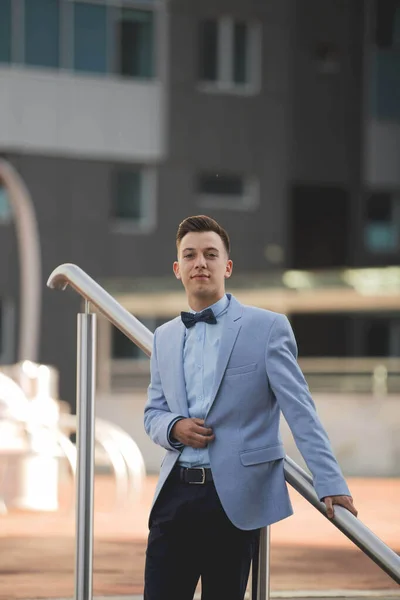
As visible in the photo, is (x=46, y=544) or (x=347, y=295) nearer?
(x=46, y=544)

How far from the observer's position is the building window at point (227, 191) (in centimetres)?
2745

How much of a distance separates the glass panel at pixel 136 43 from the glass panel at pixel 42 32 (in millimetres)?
1390

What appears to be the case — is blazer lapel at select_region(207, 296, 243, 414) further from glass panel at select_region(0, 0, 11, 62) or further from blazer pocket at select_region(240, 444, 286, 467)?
glass panel at select_region(0, 0, 11, 62)

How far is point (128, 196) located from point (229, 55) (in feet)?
12.1

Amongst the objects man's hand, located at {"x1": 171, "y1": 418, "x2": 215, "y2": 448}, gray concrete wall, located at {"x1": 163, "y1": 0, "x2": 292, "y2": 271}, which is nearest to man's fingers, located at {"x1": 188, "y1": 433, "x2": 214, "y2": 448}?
man's hand, located at {"x1": 171, "y1": 418, "x2": 215, "y2": 448}

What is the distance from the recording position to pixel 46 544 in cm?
842

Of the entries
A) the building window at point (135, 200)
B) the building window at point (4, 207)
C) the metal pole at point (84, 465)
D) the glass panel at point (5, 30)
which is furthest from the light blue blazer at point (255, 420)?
the building window at point (135, 200)

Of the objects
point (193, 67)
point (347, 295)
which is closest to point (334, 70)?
point (193, 67)

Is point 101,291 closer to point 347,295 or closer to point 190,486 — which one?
point 190,486

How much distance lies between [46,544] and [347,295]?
11.2 meters

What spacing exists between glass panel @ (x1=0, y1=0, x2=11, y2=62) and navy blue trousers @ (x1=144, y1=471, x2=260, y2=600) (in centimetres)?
2281

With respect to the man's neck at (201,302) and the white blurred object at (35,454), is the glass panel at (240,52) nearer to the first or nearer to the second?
the white blurred object at (35,454)

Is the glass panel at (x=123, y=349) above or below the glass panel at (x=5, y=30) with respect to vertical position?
below

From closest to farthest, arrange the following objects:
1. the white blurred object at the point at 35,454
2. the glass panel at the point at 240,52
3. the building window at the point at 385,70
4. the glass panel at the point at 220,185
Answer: the white blurred object at the point at 35,454 < the glass panel at the point at 220,185 < the glass panel at the point at 240,52 < the building window at the point at 385,70
